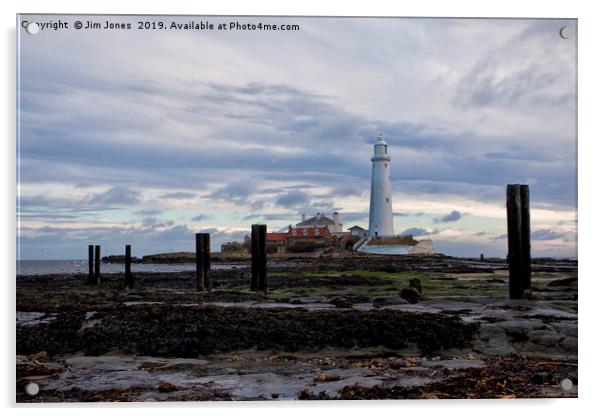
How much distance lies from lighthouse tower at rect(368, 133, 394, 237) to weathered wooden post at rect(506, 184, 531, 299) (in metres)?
1.40

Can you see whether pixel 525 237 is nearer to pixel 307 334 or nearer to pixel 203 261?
pixel 307 334

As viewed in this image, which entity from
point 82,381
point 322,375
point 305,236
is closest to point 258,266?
point 305,236

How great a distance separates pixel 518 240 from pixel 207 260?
368cm

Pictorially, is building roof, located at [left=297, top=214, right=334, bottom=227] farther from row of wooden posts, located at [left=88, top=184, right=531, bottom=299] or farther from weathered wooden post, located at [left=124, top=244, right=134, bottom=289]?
weathered wooden post, located at [left=124, top=244, right=134, bottom=289]

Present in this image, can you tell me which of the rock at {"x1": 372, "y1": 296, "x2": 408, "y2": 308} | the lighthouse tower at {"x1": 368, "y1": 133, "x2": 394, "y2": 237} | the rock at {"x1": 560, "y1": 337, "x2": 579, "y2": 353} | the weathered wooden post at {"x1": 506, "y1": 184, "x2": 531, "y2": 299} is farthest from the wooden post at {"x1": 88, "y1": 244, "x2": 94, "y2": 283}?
the rock at {"x1": 560, "y1": 337, "x2": 579, "y2": 353}

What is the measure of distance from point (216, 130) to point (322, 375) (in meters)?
2.98

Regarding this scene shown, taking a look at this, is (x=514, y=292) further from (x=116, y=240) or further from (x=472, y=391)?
(x=116, y=240)

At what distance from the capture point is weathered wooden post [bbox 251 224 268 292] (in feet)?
27.7

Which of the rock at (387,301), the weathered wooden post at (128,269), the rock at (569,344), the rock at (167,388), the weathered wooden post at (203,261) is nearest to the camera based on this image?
the rock at (167,388)

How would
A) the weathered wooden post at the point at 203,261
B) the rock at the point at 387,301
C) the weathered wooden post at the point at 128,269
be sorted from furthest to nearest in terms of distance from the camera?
the rock at the point at 387,301
the weathered wooden post at the point at 203,261
the weathered wooden post at the point at 128,269

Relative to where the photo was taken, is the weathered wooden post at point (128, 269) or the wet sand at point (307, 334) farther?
the weathered wooden post at point (128, 269)

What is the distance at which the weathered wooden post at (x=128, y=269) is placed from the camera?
835 centimetres

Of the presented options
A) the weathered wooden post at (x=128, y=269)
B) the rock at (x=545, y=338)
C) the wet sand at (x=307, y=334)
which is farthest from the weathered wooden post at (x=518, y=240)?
the weathered wooden post at (x=128, y=269)

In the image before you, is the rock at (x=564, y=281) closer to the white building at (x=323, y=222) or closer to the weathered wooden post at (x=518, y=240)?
the weathered wooden post at (x=518, y=240)
